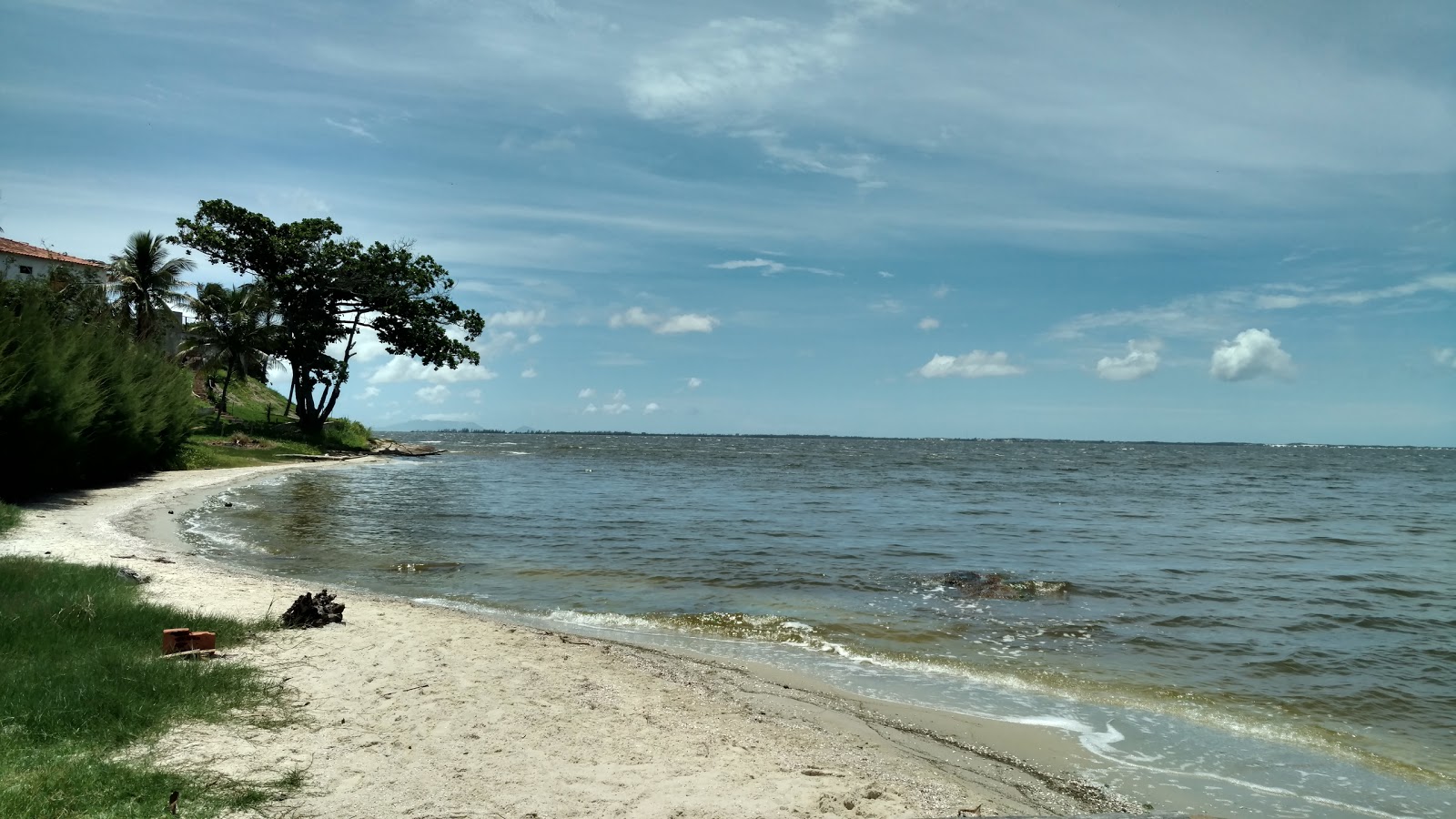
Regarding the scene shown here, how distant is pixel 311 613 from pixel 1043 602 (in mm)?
11231

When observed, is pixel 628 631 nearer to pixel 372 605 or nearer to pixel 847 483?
pixel 372 605

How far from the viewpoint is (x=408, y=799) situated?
16.5ft

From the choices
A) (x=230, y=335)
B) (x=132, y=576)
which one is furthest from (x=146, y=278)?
(x=132, y=576)

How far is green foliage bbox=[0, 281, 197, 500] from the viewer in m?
17.9

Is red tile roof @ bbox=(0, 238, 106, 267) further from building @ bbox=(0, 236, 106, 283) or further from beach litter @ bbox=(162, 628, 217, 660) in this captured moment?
beach litter @ bbox=(162, 628, 217, 660)

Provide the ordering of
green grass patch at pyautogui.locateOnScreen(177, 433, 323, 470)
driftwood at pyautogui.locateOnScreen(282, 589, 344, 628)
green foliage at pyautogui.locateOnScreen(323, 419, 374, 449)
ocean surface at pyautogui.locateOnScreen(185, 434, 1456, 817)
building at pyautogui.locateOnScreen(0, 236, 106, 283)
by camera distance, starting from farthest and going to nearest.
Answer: green foliage at pyautogui.locateOnScreen(323, 419, 374, 449)
building at pyautogui.locateOnScreen(0, 236, 106, 283)
green grass patch at pyautogui.locateOnScreen(177, 433, 323, 470)
driftwood at pyautogui.locateOnScreen(282, 589, 344, 628)
ocean surface at pyautogui.locateOnScreen(185, 434, 1456, 817)

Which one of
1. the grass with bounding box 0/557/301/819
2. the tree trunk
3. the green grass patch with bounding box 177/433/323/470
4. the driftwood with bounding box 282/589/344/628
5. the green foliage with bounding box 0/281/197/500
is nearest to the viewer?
the grass with bounding box 0/557/301/819

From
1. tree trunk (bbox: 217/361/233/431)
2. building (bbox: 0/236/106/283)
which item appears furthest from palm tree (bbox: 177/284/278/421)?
building (bbox: 0/236/106/283)

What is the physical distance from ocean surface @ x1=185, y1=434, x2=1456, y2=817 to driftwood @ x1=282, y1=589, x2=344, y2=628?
300 centimetres

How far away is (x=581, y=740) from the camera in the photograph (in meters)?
6.32

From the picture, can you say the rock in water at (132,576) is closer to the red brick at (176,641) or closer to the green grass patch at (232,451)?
the red brick at (176,641)

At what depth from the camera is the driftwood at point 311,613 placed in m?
9.22

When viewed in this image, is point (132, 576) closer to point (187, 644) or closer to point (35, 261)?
point (187, 644)

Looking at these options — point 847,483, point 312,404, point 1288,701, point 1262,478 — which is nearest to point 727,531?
point 1288,701
